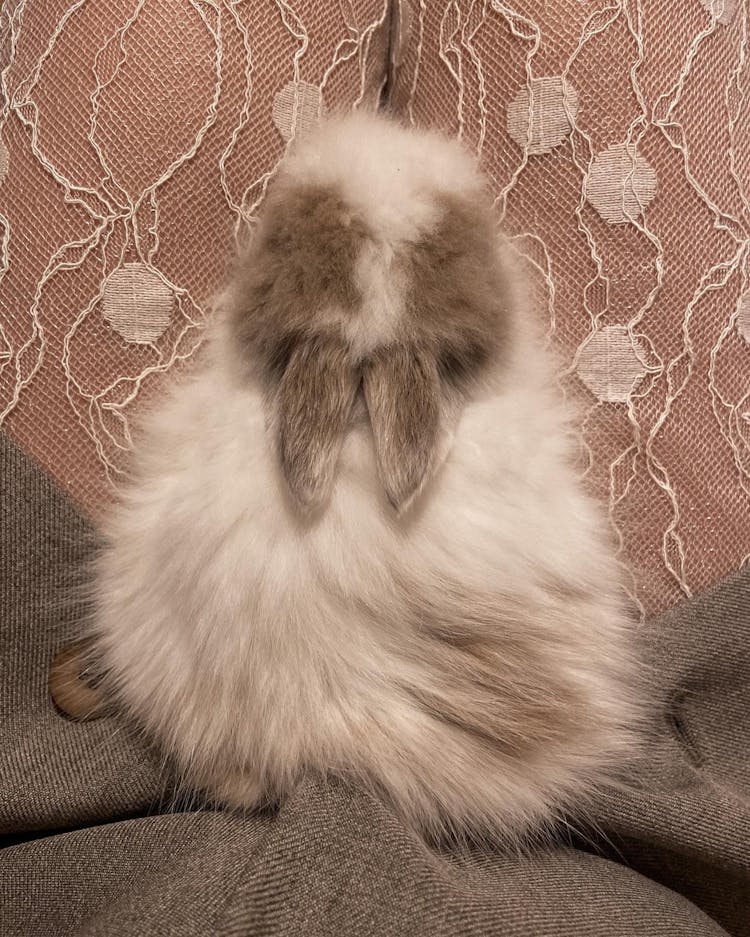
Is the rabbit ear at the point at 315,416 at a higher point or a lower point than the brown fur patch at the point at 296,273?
lower

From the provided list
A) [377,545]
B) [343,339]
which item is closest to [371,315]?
[343,339]

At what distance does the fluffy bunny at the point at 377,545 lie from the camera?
16.6 inches

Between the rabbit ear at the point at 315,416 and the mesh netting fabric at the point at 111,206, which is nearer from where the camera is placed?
the rabbit ear at the point at 315,416

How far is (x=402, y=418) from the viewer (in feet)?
1.36

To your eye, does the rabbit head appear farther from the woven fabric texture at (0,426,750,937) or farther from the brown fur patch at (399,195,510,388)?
the woven fabric texture at (0,426,750,937)

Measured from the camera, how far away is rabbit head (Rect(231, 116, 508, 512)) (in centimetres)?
41

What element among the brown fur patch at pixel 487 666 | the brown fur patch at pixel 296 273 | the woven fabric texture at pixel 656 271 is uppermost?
the woven fabric texture at pixel 656 271

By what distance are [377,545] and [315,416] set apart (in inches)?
3.2

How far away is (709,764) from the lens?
20.7 inches

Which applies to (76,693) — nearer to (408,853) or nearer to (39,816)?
(39,816)

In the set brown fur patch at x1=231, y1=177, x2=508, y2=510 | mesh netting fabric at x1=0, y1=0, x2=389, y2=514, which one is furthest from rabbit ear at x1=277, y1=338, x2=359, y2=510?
mesh netting fabric at x1=0, y1=0, x2=389, y2=514

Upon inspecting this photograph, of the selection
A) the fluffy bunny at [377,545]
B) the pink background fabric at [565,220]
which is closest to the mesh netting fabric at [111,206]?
the pink background fabric at [565,220]

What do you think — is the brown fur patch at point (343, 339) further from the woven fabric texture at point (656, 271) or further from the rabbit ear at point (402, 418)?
the woven fabric texture at point (656, 271)

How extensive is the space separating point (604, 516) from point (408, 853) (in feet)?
0.87
